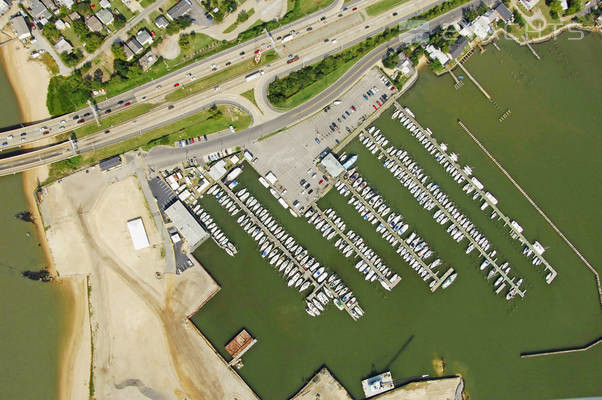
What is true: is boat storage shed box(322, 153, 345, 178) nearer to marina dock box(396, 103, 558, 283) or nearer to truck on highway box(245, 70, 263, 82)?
marina dock box(396, 103, 558, 283)

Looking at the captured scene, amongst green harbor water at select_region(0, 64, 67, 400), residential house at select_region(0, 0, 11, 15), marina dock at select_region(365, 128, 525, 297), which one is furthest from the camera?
residential house at select_region(0, 0, 11, 15)

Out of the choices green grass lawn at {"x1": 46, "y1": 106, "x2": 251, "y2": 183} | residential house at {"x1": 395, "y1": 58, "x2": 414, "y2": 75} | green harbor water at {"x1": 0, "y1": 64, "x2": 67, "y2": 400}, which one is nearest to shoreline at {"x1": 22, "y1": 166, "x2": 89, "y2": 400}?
green harbor water at {"x1": 0, "y1": 64, "x2": 67, "y2": 400}

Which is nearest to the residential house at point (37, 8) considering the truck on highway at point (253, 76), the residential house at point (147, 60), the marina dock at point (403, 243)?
the residential house at point (147, 60)

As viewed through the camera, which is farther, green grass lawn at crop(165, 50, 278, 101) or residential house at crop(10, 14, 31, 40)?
green grass lawn at crop(165, 50, 278, 101)

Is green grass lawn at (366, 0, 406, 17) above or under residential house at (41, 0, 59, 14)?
under

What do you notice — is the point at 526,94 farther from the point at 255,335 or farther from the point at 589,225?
the point at 255,335

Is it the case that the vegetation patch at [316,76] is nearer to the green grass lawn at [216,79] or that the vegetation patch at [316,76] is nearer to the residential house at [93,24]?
the green grass lawn at [216,79]

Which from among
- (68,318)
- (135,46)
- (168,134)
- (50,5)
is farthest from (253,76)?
(68,318)
